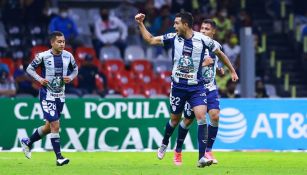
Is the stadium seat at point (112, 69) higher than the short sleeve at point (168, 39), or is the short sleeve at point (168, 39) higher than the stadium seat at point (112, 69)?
the short sleeve at point (168, 39)

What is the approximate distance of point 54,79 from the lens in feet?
59.8

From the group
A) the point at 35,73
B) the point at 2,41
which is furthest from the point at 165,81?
the point at 35,73

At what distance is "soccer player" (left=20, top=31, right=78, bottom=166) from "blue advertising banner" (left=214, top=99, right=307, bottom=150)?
686 cm

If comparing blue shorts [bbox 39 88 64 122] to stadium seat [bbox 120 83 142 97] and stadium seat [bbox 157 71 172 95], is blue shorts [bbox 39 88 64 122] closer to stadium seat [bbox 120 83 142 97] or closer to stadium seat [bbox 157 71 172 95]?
stadium seat [bbox 120 83 142 97]

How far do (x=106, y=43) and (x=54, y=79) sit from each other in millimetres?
12275

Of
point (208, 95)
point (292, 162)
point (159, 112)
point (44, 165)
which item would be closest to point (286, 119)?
point (159, 112)

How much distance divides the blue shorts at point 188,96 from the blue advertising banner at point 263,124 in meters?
6.97

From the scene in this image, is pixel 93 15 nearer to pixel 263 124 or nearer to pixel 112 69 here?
pixel 112 69

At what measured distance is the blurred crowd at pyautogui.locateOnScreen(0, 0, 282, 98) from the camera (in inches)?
1106

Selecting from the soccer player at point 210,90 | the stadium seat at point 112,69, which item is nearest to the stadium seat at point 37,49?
the stadium seat at point 112,69

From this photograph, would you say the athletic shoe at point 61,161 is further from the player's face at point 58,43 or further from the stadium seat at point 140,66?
the stadium seat at point 140,66

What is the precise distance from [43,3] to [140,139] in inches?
316

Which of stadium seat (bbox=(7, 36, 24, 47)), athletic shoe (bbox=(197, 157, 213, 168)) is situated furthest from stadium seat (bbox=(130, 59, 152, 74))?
athletic shoe (bbox=(197, 157, 213, 168))

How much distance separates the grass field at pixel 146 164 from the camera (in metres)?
16.8
